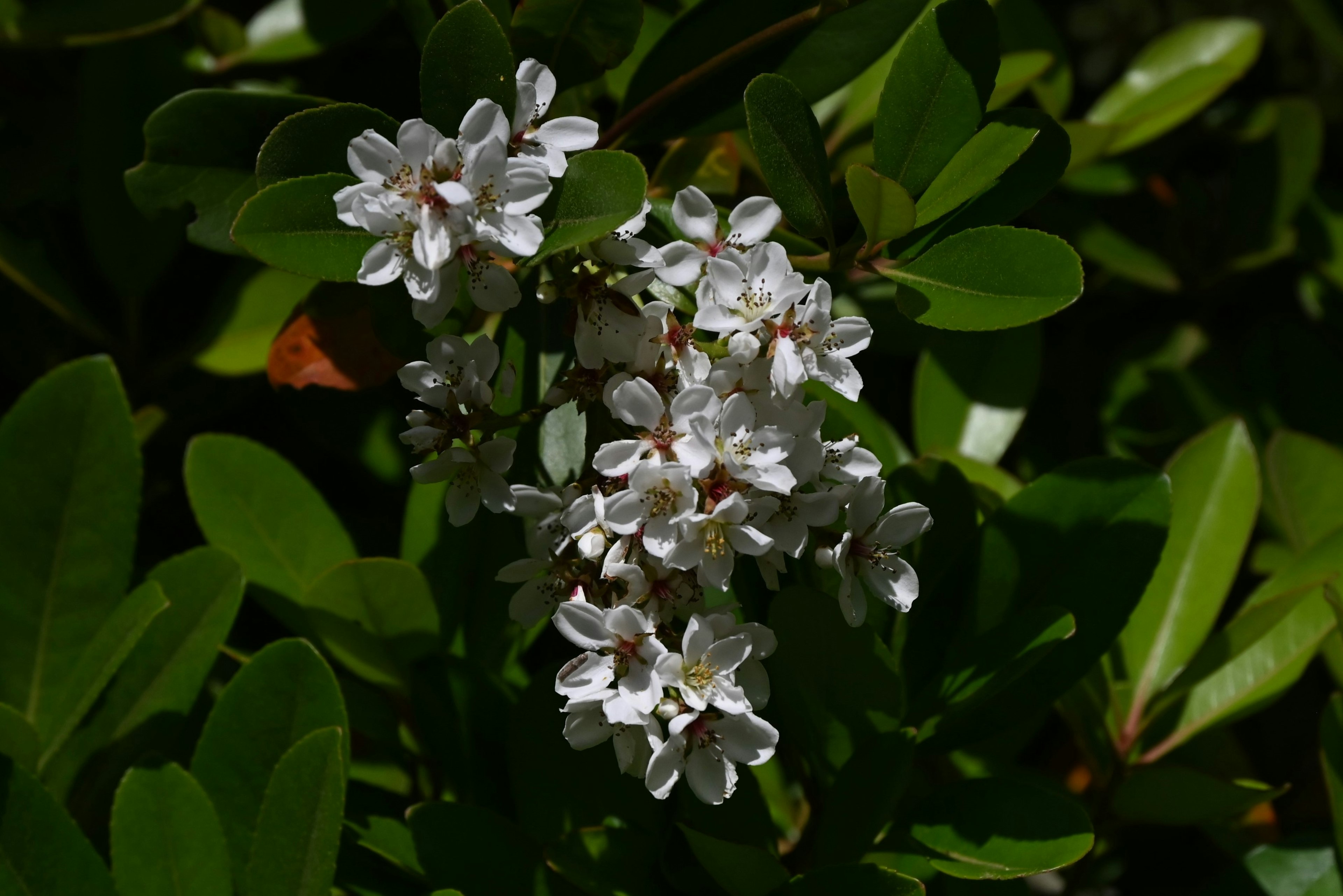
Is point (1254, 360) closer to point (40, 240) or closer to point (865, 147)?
point (865, 147)

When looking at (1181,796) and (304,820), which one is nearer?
(304,820)

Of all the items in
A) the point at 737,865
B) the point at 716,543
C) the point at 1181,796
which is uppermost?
the point at 716,543

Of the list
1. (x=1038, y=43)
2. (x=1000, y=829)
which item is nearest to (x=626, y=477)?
(x=1000, y=829)

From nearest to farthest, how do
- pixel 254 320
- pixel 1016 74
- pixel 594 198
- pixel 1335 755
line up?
pixel 594 198, pixel 1335 755, pixel 1016 74, pixel 254 320

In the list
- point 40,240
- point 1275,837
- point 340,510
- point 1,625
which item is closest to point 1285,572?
point 1275,837

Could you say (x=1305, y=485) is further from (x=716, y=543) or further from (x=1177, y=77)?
(x=716, y=543)

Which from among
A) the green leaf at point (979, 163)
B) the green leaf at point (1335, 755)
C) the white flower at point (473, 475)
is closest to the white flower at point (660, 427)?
the white flower at point (473, 475)

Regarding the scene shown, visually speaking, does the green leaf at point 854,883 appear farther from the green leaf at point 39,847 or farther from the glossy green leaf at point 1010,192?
the green leaf at point 39,847

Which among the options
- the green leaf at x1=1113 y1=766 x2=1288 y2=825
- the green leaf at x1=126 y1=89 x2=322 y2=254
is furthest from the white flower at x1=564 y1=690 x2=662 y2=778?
the green leaf at x1=1113 y1=766 x2=1288 y2=825
